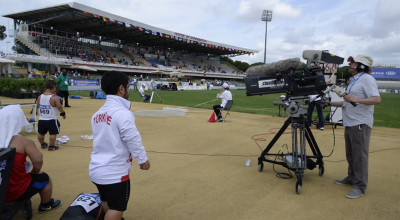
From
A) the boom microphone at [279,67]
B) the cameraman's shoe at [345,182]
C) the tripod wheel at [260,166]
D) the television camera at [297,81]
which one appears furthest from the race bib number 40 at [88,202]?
the cameraman's shoe at [345,182]

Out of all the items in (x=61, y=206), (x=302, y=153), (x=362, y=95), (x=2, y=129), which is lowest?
(x=61, y=206)

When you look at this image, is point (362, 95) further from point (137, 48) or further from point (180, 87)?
point (137, 48)

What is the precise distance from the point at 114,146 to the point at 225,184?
2.22 m

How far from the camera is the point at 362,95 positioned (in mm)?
3572

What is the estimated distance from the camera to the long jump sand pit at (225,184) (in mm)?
→ 3207

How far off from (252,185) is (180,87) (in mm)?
36176

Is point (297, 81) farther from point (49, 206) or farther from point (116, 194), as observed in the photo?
point (49, 206)

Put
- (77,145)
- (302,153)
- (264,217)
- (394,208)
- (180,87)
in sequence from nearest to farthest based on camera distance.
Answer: (264,217) → (394,208) → (302,153) → (77,145) → (180,87)

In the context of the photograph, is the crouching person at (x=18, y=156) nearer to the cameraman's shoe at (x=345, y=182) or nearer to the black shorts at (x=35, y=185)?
the black shorts at (x=35, y=185)

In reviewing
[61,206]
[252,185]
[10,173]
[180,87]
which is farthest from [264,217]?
[180,87]

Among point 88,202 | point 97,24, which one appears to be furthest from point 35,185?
point 97,24

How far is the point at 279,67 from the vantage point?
150 inches

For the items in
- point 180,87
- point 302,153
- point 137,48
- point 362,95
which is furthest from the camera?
point 137,48

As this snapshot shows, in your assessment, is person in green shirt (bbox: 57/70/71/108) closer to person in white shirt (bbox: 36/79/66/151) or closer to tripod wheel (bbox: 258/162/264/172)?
person in white shirt (bbox: 36/79/66/151)
